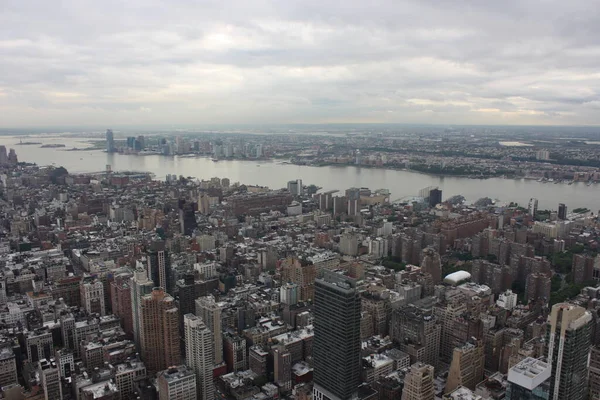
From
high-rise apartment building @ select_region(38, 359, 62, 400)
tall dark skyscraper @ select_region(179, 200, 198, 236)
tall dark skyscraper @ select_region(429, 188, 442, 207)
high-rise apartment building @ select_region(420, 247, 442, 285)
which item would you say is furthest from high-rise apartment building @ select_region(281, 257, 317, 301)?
tall dark skyscraper @ select_region(429, 188, 442, 207)

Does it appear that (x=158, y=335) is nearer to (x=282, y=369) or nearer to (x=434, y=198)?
(x=282, y=369)

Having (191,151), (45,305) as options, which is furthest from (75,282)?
A: (191,151)

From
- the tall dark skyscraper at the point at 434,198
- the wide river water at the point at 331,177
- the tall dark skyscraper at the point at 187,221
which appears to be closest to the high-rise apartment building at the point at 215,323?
the tall dark skyscraper at the point at 187,221

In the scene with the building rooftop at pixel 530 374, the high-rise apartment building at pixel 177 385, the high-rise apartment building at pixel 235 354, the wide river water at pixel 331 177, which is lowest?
the high-rise apartment building at pixel 235 354

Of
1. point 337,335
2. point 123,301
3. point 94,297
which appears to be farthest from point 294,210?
point 337,335

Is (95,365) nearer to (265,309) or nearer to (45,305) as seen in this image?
(45,305)

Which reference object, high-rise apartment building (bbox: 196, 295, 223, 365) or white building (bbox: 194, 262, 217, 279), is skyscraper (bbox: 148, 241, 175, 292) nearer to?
white building (bbox: 194, 262, 217, 279)

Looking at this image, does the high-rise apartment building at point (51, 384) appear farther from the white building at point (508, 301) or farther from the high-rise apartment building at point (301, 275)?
the white building at point (508, 301)
